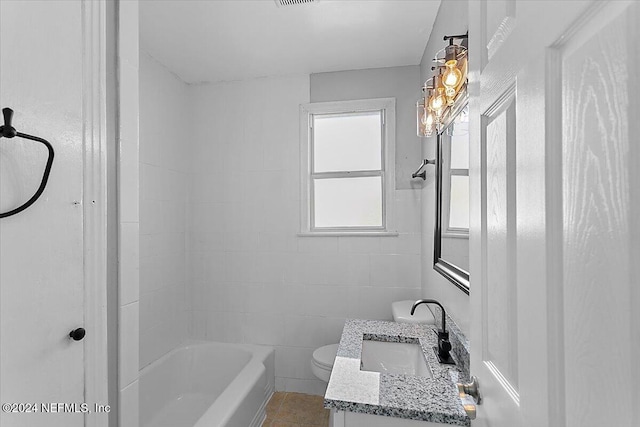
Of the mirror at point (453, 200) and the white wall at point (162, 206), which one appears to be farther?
the white wall at point (162, 206)

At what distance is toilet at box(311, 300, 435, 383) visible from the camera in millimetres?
1935

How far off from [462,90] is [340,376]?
1.27 metres

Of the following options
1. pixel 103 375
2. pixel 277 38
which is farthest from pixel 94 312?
pixel 277 38

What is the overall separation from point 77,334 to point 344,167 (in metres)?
2.16

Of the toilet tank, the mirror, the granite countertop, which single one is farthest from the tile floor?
the mirror

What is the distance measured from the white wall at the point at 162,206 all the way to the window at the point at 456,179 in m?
2.00

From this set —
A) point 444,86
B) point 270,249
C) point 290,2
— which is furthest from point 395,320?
point 290,2

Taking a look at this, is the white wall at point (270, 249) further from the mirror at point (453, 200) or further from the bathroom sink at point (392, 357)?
the bathroom sink at point (392, 357)

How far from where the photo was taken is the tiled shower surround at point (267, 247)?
8.40ft

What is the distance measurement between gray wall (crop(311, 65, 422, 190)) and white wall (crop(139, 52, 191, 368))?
1360 millimetres

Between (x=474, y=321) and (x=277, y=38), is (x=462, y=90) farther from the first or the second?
(x=277, y=38)

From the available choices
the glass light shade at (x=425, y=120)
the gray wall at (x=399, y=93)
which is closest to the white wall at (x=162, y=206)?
the gray wall at (x=399, y=93)

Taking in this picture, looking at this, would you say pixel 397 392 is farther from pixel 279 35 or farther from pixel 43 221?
pixel 279 35

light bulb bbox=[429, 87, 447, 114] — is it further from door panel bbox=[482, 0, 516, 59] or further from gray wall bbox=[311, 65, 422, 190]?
gray wall bbox=[311, 65, 422, 190]
